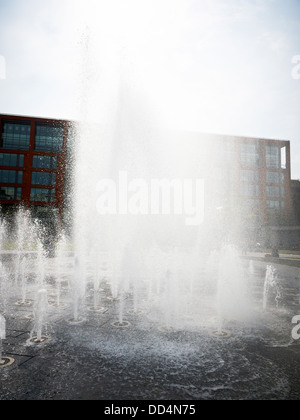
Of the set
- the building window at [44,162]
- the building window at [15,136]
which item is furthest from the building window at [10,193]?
the building window at [15,136]

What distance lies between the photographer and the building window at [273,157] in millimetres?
55281

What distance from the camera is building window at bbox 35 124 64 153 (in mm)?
47469

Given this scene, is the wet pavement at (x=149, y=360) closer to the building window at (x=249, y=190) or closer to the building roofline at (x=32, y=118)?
the building roofline at (x=32, y=118)

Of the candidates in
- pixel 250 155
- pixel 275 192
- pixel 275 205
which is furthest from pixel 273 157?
pixel 275 205

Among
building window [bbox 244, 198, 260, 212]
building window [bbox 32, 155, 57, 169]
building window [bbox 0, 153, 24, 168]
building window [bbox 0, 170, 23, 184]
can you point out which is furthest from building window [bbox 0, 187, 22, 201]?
building window [bbox 244, 198, 260, 212]

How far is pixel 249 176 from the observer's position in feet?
179

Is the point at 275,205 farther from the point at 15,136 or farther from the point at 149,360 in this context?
the point at 149,360

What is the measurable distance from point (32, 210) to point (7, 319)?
4274 centimetres

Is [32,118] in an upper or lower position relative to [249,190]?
upper

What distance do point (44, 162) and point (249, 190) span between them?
3960 centimetres

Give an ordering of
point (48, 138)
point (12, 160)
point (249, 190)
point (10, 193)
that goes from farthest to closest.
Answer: point (249, 190)
point (48, 138)
point (12, 160)
point (10, 193)

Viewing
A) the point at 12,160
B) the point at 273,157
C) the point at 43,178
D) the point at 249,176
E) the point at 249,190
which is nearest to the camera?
the point at 12,160
